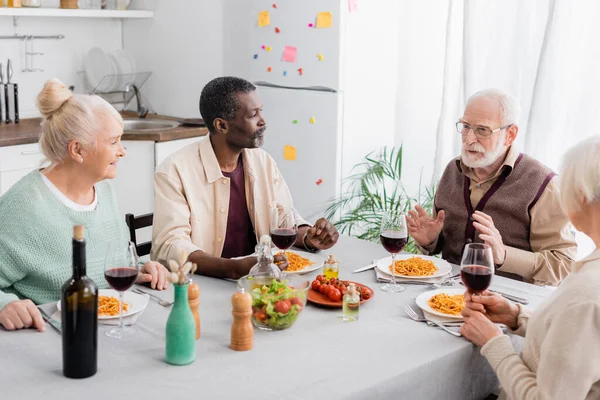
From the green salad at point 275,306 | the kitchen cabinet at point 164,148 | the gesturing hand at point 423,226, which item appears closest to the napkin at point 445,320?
the green salad at point 275,306

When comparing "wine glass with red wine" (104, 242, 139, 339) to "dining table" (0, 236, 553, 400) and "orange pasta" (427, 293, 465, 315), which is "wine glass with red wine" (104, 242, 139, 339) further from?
"orange pasta" (427, 293, 465, 315)

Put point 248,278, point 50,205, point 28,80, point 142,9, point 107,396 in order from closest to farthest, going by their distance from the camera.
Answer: point 107,396
point 248,278
point 50,205
point 28,80
point 142,9

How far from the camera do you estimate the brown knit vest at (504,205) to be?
2656mm

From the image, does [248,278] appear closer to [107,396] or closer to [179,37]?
[107,396]

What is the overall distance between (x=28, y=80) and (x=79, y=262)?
3.50m

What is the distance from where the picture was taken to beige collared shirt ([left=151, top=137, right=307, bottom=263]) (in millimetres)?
2582

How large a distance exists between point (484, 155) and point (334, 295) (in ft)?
2.96

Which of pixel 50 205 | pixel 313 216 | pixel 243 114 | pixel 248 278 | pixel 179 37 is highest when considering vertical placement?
pixel 179 37

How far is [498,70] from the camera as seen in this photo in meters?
3.89

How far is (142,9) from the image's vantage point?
201 inches

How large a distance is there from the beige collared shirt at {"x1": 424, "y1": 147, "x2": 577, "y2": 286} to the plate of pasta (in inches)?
23.9

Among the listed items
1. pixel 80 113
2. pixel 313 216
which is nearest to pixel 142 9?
pixel 313 216

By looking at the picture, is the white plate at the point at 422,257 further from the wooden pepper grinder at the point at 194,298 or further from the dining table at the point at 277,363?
the wooden pepper grinder at the point at 194,298

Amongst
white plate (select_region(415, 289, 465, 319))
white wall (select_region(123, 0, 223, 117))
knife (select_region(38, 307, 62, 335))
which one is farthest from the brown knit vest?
white wall (select_region(123, 0, 223, 117))
